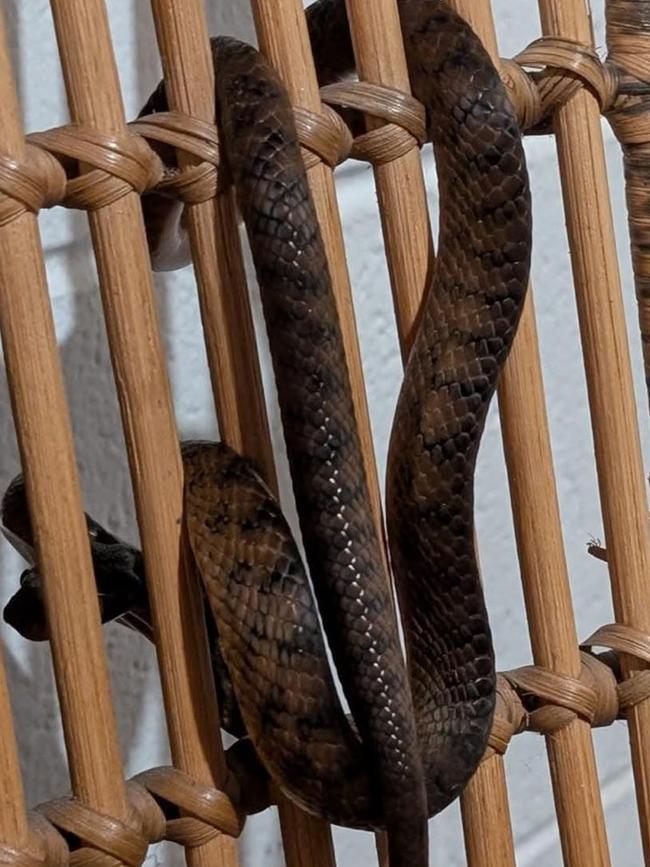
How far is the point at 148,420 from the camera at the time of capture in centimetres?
40

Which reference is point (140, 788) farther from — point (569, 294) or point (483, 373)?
point (569, 294)

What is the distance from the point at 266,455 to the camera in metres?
0.42

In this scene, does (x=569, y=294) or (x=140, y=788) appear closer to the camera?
(x=140, y=788)

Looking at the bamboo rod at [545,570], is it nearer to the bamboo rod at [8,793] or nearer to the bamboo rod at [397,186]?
the bamboo rod at [397,186]

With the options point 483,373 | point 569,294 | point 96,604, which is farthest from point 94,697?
point 569,294

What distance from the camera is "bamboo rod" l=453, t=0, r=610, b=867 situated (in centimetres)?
47

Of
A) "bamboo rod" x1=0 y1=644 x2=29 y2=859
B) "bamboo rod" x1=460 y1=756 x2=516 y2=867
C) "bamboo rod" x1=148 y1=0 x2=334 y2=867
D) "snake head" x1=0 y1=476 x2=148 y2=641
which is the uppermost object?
"bamboo rod" x1=148 y1=0 x2=334 y2=867

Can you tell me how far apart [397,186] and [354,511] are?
0.11 m

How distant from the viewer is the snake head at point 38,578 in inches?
16.6

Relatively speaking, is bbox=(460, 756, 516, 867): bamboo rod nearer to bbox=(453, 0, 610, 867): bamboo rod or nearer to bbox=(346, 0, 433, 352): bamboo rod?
bbox=(453, 0, 610, 867): bamboo rod

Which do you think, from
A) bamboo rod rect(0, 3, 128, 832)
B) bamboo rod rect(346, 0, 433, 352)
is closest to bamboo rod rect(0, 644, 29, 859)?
bamboo rod rect(0, 3, 128, 832)

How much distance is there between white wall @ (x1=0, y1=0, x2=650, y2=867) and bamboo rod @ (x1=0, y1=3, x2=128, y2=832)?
6.9 inches

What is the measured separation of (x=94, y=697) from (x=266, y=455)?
3.5 inches

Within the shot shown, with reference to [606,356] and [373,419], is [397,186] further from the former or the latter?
[373,419]
